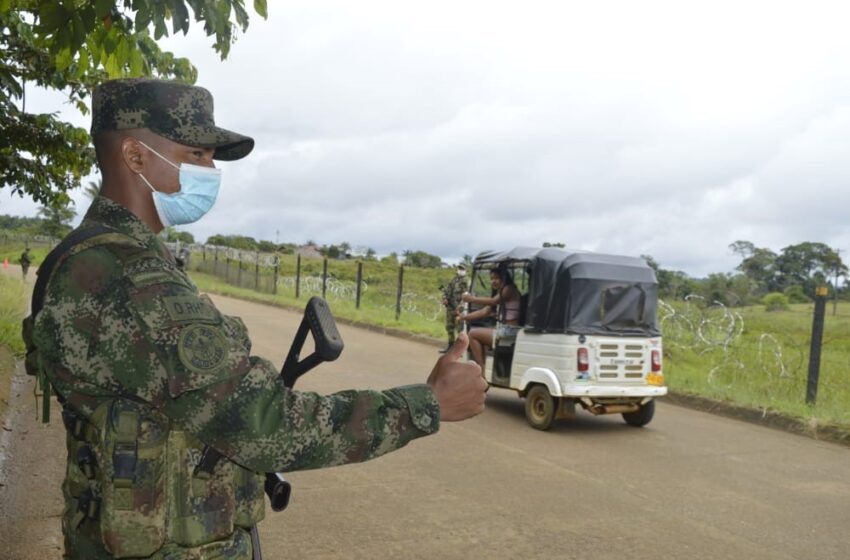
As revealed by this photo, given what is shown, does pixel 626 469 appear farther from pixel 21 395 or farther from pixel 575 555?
pixel 21 395

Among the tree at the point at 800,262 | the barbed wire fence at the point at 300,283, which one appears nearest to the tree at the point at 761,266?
the tree at the point at 800,262

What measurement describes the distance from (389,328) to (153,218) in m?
14.8

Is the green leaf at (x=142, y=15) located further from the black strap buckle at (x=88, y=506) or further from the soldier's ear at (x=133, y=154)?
the black strap buckle at (x=88, y=506)

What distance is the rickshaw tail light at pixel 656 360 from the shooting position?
303 inches

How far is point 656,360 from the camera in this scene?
770 centimetres

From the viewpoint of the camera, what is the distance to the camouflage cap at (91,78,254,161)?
172cm

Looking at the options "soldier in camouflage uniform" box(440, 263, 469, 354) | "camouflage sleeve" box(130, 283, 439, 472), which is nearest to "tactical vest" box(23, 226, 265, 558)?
"camouflage sleeve" box(130, 283, 439, 472)

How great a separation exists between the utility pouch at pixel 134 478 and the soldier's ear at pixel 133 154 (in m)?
0.59

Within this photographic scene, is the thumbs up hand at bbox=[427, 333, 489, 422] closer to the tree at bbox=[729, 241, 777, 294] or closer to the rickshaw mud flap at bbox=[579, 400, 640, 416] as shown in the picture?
the rickshaw mud flap at bbox=[579, 400, 640, 416]

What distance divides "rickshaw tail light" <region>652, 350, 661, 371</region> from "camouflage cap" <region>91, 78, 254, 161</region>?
6700 millimetres

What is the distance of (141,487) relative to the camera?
1.52 m

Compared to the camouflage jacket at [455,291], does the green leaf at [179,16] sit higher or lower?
higher

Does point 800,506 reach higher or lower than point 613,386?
lower

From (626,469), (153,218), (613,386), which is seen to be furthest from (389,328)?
(153,218)
